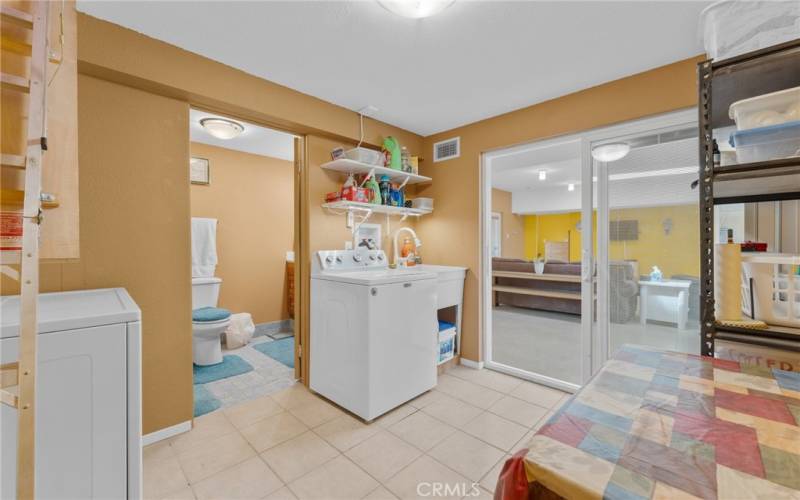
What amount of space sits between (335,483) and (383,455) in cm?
31

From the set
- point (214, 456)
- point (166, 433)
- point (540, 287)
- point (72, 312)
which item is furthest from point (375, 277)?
point (540, 287)

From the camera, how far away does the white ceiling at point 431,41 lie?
1.57 m

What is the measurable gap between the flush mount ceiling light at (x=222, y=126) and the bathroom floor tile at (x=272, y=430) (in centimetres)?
243

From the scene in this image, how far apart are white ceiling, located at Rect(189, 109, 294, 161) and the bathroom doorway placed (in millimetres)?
11

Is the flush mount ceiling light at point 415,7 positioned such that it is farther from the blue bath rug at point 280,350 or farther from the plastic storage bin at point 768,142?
the blue bath rug at point 280,350

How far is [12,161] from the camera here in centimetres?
84

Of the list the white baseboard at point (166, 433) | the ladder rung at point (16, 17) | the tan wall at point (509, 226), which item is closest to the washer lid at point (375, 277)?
the white baseboard at point (166, 433)

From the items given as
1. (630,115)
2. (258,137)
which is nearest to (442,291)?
(630,115)

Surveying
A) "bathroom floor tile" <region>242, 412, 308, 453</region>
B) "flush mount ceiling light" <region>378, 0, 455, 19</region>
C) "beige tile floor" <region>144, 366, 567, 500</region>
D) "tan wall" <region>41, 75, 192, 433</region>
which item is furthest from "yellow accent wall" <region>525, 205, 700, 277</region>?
"tan wall" <region>41, 75, 192, 433</region>

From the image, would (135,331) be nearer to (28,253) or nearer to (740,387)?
(28,253)

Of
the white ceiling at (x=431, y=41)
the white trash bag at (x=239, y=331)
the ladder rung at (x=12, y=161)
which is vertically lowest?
the white trash bag at (x=239, y=331)

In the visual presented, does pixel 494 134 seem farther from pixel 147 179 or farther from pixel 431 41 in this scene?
pixel 147 179
